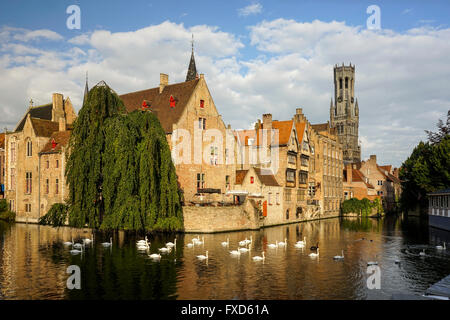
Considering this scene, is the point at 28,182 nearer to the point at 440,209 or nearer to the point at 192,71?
the point at 192,71

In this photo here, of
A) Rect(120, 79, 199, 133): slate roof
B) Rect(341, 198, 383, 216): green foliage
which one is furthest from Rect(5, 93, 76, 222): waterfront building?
Rect(341, 198, 383, 216): green foliage

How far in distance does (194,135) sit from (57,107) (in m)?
24.8

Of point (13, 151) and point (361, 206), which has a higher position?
point (13, 151)

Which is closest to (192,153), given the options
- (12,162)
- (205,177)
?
(205,177)

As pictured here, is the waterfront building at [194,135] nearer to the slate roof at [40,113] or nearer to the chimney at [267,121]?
the chimney at [267,121]

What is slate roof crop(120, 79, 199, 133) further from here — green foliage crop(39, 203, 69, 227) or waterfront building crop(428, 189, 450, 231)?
waterfront building crop(428, 189, 450, 231)

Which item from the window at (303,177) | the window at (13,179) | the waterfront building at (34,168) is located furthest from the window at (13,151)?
the window at (303,177)

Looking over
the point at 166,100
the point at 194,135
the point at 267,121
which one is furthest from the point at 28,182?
the point at 267,121

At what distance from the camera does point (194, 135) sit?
158 feet

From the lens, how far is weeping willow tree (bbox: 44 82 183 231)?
3195cm

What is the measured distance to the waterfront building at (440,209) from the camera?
45987 millimetres

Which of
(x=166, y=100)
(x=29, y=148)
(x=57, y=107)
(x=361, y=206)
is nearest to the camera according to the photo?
(x=166, y=100)
